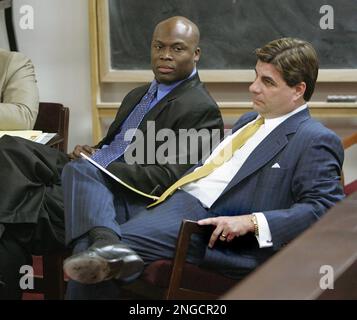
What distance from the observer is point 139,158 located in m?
2.64

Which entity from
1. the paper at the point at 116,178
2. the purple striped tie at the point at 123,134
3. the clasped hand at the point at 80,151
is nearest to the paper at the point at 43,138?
the clasped hand at the point at 80,151

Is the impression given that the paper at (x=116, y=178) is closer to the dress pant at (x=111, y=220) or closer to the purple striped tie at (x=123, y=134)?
the dress pant at (x=111, y=220)

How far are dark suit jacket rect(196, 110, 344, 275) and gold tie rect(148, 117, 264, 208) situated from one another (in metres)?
0.13

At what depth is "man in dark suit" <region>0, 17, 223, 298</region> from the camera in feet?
8.11

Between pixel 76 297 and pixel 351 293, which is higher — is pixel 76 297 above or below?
below

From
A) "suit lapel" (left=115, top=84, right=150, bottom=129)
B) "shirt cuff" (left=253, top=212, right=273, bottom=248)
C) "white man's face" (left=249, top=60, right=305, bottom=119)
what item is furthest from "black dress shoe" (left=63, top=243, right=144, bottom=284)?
"suit lapel" (left=115, top=84, right=150, bottom=129)

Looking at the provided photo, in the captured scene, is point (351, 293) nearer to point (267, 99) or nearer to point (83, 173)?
point (267, 99)

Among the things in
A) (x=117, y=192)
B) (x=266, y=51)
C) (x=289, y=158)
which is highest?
(x=266, y=51)

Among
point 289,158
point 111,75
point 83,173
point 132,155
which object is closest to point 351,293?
point 289,158

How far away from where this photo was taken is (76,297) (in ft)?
7.04

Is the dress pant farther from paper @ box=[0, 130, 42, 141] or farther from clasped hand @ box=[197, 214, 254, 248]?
paper @ box=[0, 130, 42, 141]

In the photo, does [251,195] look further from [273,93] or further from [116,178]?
[116,178]

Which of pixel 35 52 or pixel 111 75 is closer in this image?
pixel 111 75

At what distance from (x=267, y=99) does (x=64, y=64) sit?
2027mm
